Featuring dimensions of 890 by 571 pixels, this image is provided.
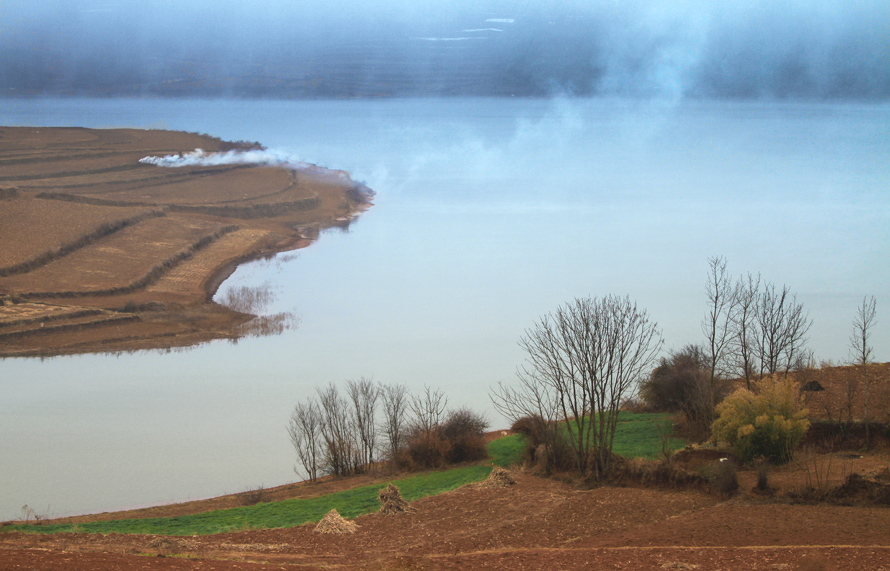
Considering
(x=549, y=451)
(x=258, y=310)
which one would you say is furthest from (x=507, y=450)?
(x=258, y=310)

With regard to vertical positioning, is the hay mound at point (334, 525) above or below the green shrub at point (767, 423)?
below

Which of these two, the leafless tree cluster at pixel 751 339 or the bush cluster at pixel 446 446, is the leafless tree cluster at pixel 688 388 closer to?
the leafless tree cluster at pixel 751 339

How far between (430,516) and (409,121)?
133632 millimetres

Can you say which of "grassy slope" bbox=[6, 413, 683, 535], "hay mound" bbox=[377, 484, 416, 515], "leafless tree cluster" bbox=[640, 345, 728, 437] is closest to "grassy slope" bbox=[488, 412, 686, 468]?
"grassy slope" bbox=[6, 413, 683, 535]

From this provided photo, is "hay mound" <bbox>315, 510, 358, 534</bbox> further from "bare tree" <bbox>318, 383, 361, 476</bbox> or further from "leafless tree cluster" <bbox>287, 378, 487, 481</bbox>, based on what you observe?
"bare tree" <bbox>318, 383, 361, 476</bbox>

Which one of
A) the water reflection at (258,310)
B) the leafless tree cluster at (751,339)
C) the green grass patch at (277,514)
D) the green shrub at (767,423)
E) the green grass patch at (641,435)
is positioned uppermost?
the water reflection at (258,310)

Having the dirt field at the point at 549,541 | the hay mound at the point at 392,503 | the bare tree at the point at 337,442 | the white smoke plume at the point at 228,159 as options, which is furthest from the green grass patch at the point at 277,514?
the white smoke plume at the point at 228,159

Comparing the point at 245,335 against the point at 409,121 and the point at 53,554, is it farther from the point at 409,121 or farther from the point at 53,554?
the point at 409,121

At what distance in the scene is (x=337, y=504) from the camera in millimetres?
14117

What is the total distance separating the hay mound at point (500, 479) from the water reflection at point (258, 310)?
52.1 feet

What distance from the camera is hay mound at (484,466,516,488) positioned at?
46.6 ft

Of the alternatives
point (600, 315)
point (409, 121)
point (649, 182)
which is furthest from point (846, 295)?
point (409, 121)

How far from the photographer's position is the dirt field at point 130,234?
1126 inches

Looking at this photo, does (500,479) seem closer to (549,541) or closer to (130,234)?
(549,541)
